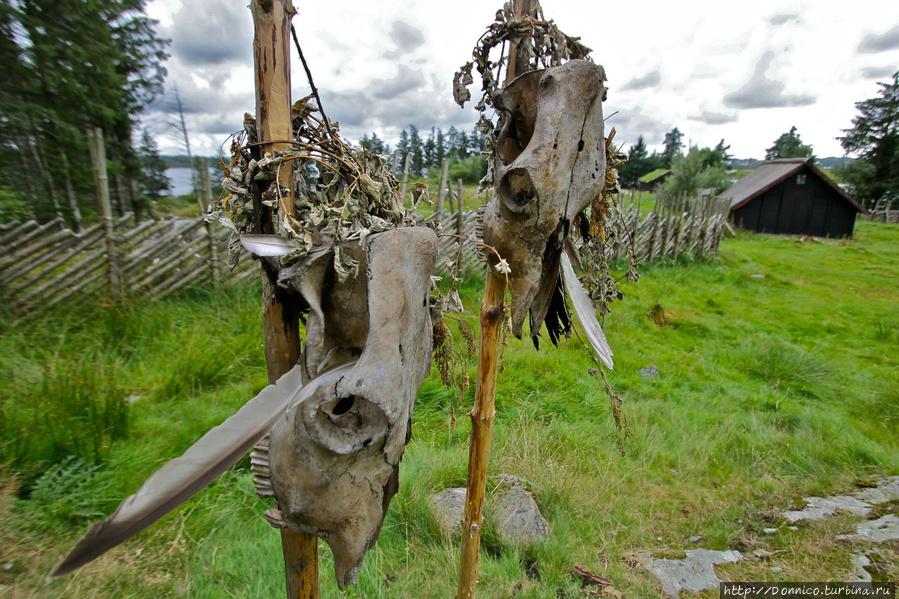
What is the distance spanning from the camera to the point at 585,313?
113 cm

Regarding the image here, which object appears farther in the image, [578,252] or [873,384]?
[873,384]

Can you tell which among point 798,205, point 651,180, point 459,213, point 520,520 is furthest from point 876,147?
point 520,520

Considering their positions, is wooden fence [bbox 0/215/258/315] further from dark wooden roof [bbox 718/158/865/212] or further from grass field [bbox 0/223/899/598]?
dark wooden roof [bbox 718/158/865/212]

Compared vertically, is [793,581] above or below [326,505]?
below

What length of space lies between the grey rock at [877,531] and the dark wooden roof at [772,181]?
16.5m

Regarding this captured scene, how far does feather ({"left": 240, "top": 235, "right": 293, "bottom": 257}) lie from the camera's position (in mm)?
911

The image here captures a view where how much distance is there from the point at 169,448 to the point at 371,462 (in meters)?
2.79

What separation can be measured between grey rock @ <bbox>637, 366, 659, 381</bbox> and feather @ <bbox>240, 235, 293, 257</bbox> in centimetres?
479

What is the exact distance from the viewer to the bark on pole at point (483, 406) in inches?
46.8

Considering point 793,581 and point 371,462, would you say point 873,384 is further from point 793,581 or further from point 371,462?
point 371,462

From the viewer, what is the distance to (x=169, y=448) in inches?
113

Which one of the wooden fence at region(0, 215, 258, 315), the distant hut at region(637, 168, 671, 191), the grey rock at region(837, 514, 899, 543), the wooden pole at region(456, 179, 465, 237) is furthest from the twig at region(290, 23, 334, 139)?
the distant hut at region(637, 168, 671, 191)

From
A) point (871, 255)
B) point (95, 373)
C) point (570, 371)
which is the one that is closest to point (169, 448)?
point (95, 373)

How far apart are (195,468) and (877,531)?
384 cm
